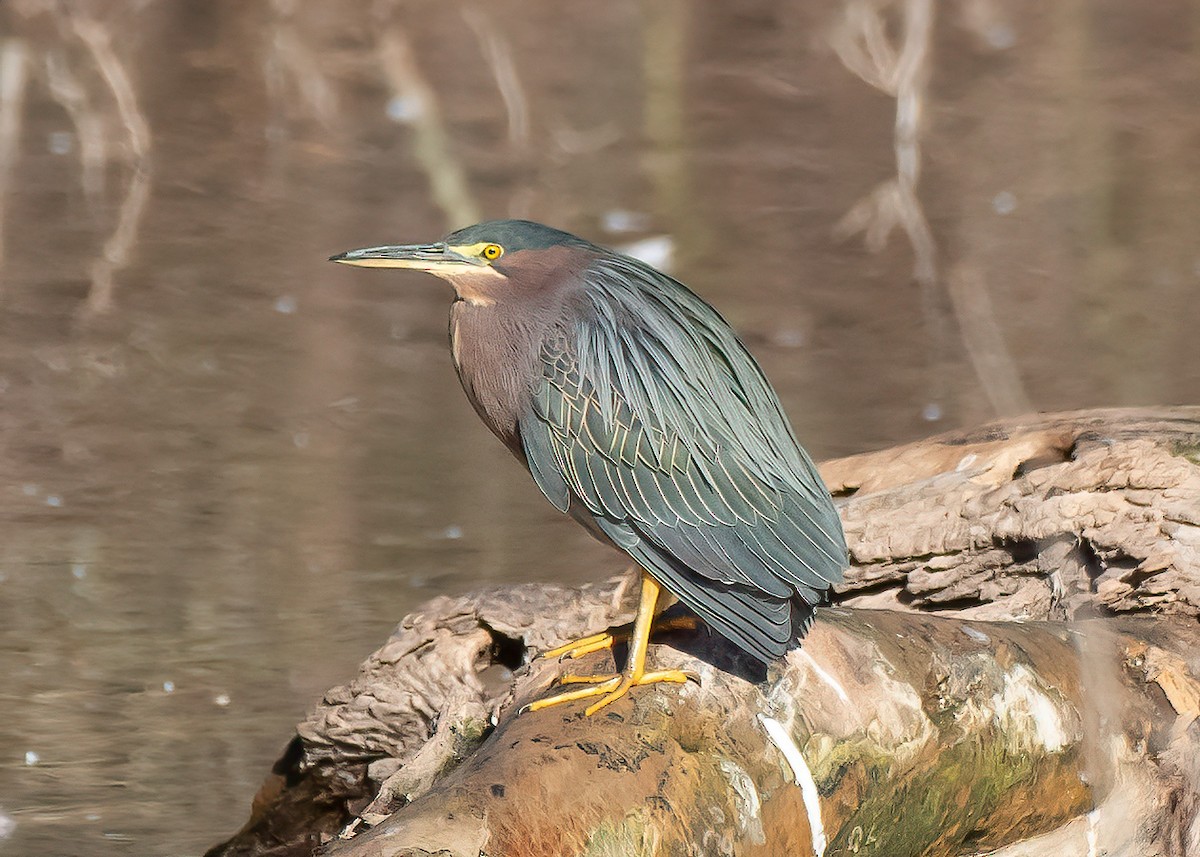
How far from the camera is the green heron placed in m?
2.82

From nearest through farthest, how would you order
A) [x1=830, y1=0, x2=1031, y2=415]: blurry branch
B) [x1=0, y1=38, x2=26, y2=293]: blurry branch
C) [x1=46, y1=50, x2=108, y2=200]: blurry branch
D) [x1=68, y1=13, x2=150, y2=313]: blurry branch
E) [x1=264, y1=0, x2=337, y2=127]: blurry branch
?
[x1=830, y1=0, x2=1031, y2=415]: blurry branch < [x1=68, y1=13, x2=150, y2=313]: blurry branch < [x1=0, y1=38, x2=26, y2=293]: blurry branch < [x1=46, y1=50, x2=108, y2=200]: blurry branch < [x1=264, y1=0, x2=337, y2=127]: blurry branch

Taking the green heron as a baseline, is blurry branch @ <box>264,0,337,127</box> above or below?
above

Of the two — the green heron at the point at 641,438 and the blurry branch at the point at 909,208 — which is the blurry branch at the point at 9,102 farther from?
the green heron at the point at 641,438

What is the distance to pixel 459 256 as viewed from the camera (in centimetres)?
289

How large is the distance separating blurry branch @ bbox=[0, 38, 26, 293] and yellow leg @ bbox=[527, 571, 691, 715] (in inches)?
206

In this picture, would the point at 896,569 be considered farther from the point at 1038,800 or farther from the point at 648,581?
the point at 648,581

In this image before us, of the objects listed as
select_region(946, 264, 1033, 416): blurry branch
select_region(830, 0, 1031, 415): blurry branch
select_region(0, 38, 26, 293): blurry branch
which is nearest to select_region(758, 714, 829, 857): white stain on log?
select_region(830, 0, 1031, 415): blurry branch

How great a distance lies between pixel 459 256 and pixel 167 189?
5842 millimetres

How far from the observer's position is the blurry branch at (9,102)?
26.5 feet

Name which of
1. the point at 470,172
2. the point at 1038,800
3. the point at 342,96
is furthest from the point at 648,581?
the point at 342,96

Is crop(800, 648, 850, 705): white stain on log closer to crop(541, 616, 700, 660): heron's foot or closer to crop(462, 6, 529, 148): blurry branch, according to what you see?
→ crop(541, 616, 700, 660): heron's foot

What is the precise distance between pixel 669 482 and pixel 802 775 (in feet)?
1.72

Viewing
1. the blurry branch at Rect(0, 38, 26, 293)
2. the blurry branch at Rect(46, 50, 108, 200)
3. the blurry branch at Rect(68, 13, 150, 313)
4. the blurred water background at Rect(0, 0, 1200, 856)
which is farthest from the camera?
the blurry branch at Rect(46, 50, 108, 200)

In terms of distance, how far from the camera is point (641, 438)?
2844 millimetres
